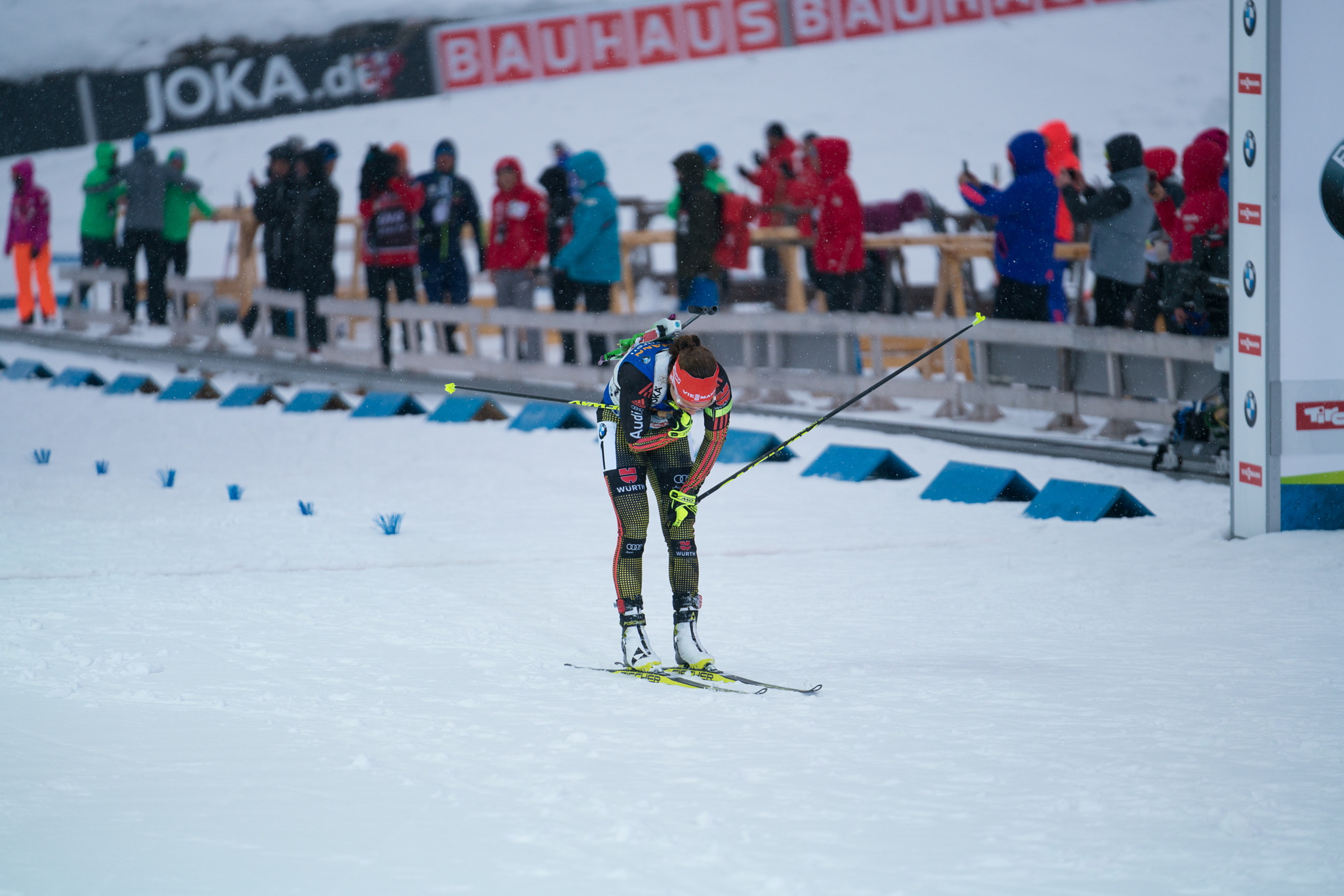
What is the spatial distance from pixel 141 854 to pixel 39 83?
30.1 m

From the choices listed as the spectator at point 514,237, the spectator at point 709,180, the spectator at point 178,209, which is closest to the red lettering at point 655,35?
the spectator at point 178,209

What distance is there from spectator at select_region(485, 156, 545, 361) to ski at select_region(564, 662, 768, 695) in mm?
9372

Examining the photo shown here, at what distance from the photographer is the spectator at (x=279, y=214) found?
17.4 meters

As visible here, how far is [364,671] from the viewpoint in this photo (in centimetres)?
608

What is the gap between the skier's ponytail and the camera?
586cm

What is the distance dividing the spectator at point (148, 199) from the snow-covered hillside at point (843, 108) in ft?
34.0

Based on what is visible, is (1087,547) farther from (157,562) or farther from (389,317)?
(389,317)

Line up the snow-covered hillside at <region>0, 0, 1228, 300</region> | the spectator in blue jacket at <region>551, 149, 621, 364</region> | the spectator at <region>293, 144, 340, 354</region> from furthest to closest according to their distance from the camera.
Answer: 1. the snow-covered hillside at <region>0, 0, 1228, 300</region>
2. the spectator at <region>293, 144, 340, 354</region>
3. the spectator in blue jacket at <region>551, 149, 621, 364</region>

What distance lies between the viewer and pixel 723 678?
5.92 metres

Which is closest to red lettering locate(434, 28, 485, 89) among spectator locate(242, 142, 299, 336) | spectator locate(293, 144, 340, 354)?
spectator locate(242, 142, 299, 336)

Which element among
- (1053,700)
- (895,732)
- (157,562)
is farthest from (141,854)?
(157,562)

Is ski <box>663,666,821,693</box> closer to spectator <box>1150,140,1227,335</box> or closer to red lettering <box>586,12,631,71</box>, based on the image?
spectator <box>1150,140,1227,335</box>

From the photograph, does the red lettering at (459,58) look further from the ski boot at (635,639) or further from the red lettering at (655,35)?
the ski boot at (635,639)

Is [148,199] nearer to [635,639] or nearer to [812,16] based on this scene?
[635,639]
